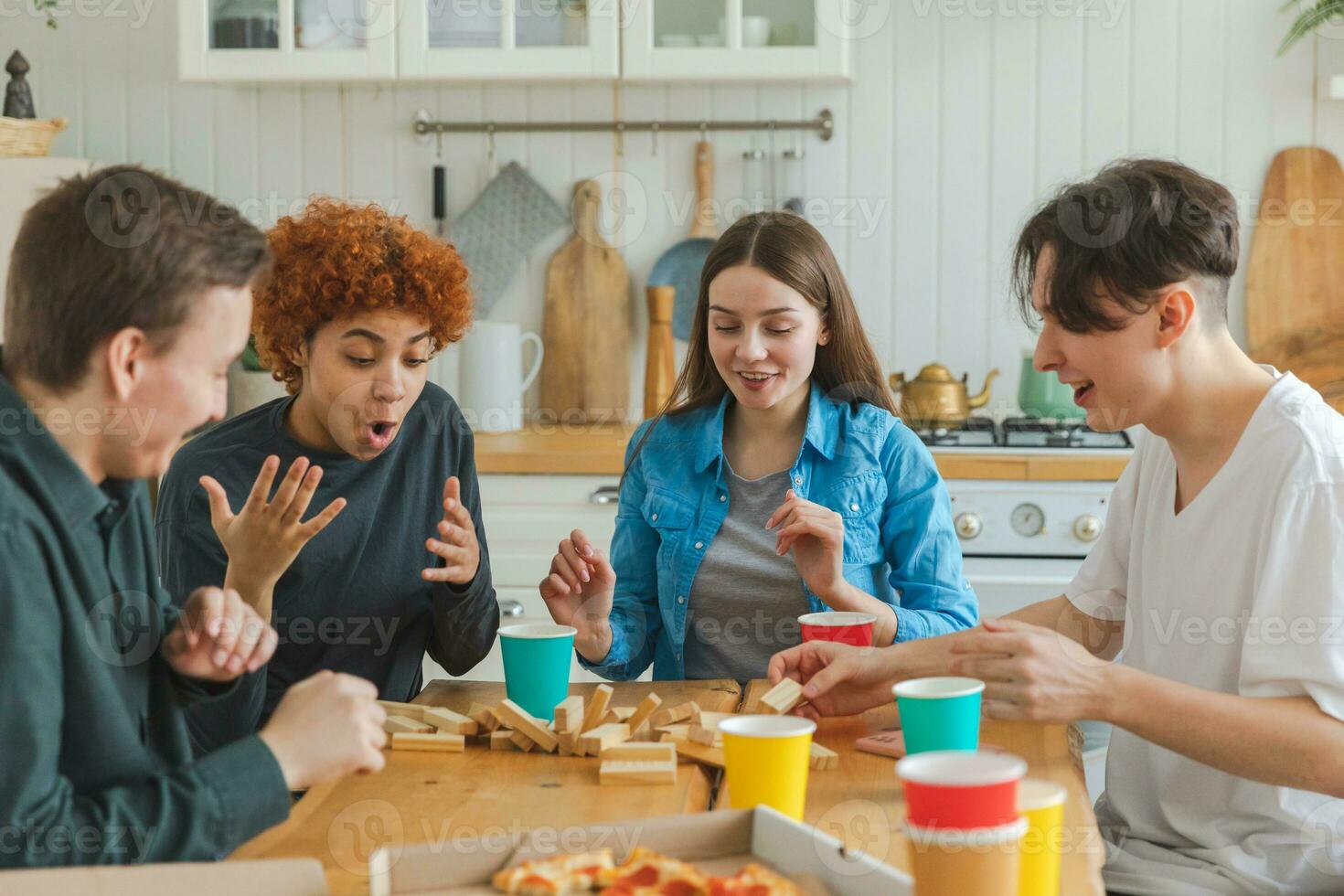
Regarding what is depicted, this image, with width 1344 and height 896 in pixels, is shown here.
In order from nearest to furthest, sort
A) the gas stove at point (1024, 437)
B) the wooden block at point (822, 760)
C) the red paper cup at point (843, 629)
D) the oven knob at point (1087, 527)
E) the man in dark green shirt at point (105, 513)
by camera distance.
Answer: the man in dark green shirt at point (105, 513), the wooden block at point (822, 760), the red paper cup at point (843, 629), the oven knob at point (1087, 527), the gas stove at point (1024, 437)

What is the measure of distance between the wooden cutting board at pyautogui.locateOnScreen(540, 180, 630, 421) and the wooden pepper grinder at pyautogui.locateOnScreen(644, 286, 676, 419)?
0.11 m

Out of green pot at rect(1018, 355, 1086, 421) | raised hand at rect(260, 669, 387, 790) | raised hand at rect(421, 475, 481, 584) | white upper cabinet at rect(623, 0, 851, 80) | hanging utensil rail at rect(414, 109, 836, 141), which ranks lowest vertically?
raised hand at rect(260, 669, 387, 790)

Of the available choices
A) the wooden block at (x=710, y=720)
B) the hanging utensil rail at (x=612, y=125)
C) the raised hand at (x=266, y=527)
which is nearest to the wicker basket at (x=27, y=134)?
the hanging utensil rail at (x=612, y=125)

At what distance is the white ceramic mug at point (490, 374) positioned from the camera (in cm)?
334

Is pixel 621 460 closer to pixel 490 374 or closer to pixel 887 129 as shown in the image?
pixel 490 374

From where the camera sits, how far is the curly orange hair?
5.70 ft

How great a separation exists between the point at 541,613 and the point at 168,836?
194 centimetres

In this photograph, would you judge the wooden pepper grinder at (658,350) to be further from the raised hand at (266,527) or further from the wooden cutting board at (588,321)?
the raised hand at (266,527)

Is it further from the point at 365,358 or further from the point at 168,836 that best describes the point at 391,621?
the point at 168,836

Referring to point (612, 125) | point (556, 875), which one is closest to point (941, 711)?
point (556, 875)

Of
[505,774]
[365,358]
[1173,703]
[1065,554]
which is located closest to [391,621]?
[365,358]

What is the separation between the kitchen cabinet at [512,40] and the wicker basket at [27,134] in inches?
16.0

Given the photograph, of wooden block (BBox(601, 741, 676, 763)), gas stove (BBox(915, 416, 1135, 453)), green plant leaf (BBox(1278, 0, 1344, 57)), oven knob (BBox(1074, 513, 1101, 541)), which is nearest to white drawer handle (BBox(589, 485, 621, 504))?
gas stove (BBox(915, 416, 1135, 453))

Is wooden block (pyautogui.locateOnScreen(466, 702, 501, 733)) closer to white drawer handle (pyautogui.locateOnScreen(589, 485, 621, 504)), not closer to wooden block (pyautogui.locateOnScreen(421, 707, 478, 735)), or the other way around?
wooden block (pyautogui.locateOnScreen(421, 707, 478, 735))
